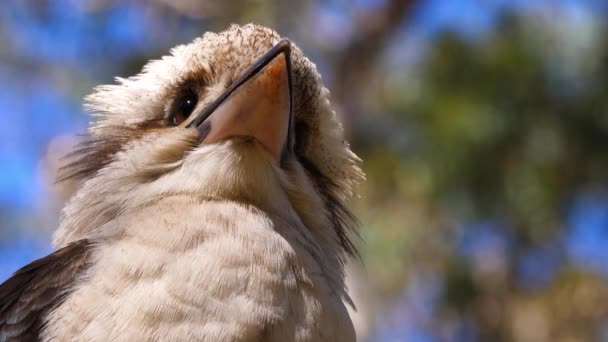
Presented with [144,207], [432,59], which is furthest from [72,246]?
[432,59]

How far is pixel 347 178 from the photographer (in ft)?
10.9

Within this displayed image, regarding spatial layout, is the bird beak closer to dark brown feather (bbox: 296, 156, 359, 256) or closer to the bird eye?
the bird eye

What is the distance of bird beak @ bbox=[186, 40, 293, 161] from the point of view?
274 cm

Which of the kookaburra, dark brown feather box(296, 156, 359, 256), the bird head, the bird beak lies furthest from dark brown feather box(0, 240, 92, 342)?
dark brown feather box(296, 156, 359, 256)

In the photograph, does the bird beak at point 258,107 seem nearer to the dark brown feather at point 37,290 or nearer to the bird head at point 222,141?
the bird head at point 222,141

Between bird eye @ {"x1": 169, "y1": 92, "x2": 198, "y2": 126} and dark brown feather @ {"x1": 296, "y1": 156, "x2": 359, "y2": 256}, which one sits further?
dark brown feather @ {"x1": 296, "y1": 156, "x2": 359, "y2": 256}

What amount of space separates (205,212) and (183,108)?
526 mm

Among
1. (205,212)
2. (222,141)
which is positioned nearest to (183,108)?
(222,141)

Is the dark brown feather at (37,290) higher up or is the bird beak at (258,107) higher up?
the bird beak at (258,107)

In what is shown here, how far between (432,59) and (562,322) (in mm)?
3097

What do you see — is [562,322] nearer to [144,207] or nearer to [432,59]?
[432,59]

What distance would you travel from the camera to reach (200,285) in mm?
2322

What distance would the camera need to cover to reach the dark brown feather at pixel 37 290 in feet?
7.85

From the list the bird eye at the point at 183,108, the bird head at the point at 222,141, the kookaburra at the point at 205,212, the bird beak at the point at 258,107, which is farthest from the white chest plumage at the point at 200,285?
the bird eye at the point at 183,108
